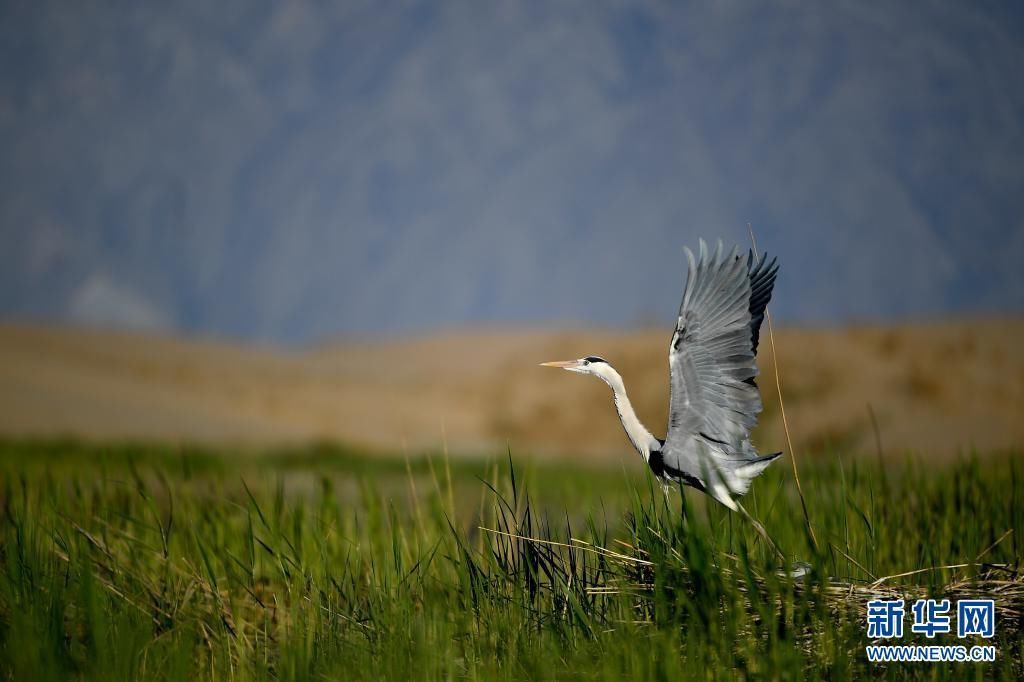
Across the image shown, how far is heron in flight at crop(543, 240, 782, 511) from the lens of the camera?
2.46 metres

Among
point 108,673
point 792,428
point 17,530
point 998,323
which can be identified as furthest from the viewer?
point 998,323

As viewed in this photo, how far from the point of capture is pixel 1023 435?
13.3 m

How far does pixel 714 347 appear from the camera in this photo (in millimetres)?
2465

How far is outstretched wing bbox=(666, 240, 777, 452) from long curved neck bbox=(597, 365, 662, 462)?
0.08 m

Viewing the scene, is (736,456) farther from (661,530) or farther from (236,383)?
(236,383)

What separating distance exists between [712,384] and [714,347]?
9 cm

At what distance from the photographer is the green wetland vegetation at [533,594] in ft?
9.09

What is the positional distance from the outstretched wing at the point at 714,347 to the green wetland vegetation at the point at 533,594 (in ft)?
0.83

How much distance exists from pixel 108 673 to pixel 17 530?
804mm

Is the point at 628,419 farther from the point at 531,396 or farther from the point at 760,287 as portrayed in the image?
the point at 531,396

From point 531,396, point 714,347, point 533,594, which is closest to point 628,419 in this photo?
point 714,347

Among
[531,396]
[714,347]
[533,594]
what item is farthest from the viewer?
[531,396]

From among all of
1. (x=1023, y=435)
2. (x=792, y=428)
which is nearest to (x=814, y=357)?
(x=792, y=428)

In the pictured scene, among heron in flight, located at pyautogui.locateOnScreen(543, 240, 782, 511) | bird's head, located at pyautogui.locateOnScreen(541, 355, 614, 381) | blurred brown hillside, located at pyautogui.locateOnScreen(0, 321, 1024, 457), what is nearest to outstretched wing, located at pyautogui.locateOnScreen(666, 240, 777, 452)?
heron in flight, located at pyautogui.locateOnScreen(543, 240, 782, 511)
